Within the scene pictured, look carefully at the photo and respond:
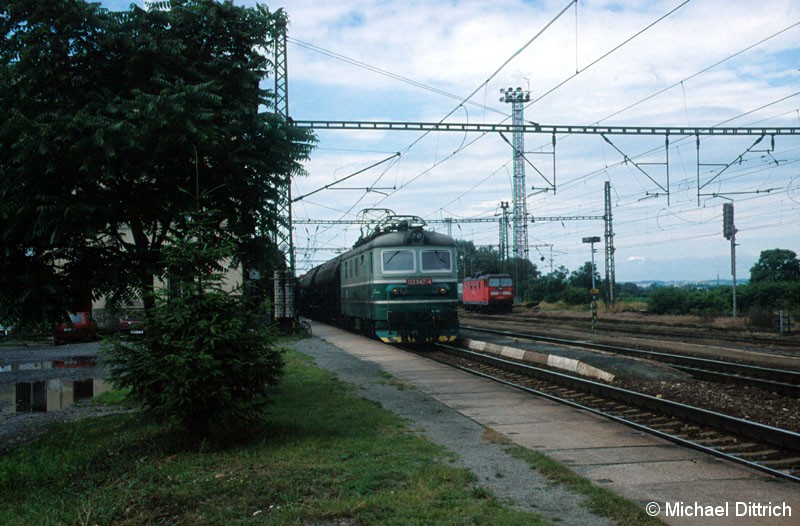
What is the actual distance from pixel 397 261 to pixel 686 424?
12.4 m

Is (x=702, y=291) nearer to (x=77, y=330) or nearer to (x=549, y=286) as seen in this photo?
(x=549, y=286)

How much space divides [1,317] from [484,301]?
41.8 metres

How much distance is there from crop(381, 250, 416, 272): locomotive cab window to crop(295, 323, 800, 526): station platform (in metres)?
7.14

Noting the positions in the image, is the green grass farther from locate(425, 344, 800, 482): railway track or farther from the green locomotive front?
the green locomotive front

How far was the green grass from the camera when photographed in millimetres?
5875

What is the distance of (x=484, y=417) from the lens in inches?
419

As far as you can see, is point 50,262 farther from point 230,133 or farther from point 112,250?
point 230,133

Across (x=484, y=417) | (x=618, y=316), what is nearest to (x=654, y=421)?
(x=484, y=417)

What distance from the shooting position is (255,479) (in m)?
6.89

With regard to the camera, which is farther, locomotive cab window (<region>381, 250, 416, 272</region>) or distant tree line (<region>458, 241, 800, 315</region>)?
distant tree line (<region>458, 241, 800, 315</region>)

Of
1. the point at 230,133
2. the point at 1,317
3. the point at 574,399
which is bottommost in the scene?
the point at 574,399

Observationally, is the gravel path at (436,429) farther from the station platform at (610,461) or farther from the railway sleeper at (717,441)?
the railway sleeper at (717,441)

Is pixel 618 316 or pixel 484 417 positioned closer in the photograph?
pixel 484 417

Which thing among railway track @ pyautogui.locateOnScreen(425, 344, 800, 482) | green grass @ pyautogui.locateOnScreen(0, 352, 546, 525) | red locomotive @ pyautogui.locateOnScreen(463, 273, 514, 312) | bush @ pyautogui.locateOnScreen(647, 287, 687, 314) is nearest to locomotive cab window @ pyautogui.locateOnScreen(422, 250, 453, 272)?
railway track @ pyautogui.locateOnScreen(425, 344, 800, 482)
